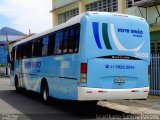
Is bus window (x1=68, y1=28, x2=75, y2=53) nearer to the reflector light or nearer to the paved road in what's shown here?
the reflector light

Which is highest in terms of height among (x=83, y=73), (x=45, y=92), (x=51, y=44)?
(x=51, y=44)

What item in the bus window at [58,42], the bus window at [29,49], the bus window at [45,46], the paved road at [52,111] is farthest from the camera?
the bus window at [29,49]

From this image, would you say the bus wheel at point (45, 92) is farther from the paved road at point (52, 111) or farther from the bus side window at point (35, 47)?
the bus side window at point (35, 47)

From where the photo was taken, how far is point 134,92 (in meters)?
12.5

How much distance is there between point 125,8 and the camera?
77.6ft

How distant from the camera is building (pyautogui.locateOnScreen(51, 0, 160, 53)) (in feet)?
67.2

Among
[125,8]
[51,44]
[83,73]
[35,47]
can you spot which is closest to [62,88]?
[83,73]

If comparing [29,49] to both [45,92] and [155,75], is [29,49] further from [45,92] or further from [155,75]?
[155,75]

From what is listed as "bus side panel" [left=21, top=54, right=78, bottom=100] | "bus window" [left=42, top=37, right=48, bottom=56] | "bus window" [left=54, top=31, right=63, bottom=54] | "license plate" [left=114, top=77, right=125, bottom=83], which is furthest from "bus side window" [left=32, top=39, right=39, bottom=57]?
"license plate" [left=114, top=77, right=125, bottom=83]

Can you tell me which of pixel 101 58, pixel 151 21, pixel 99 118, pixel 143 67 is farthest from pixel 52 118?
pixel 151 21

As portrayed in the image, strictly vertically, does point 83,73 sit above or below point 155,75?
above

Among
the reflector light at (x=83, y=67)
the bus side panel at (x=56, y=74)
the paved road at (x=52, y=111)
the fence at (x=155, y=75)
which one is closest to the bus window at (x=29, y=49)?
the bus side panel at (x=56, y=74)

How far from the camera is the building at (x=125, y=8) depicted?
20.5 meters

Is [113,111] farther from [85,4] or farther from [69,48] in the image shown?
[85,4]
